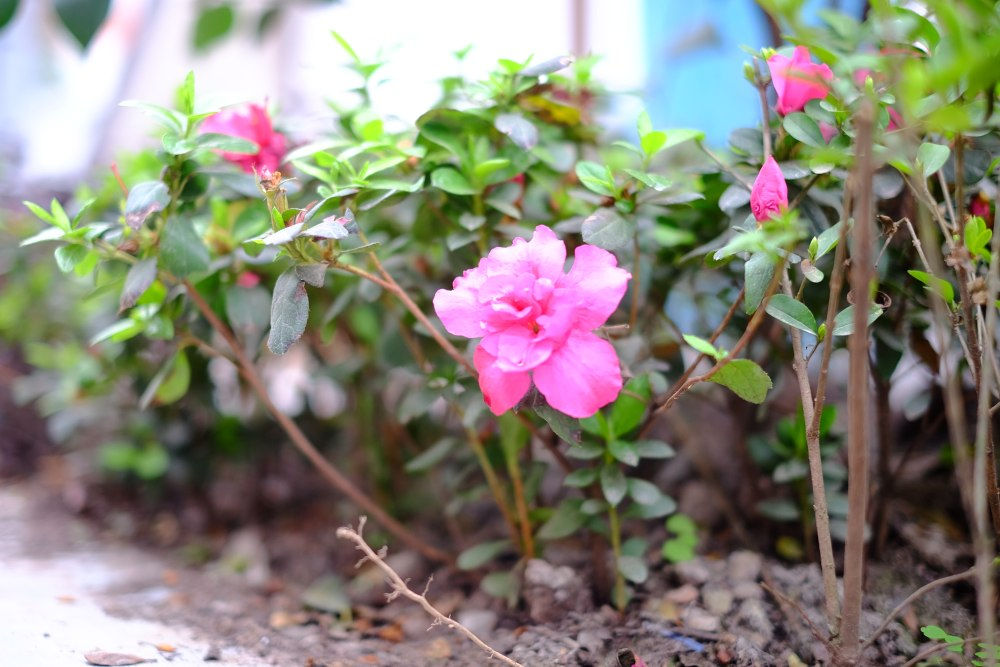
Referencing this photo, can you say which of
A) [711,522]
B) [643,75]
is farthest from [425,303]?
[643,75]

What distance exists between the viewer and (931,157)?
68 centimetres

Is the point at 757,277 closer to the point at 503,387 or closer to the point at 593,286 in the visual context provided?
the point at 593,286

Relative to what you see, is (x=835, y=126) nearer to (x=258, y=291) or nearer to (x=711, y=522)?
(x=711, y=522)

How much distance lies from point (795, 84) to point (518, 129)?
0.29m

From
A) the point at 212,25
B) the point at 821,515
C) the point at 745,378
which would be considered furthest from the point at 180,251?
the point at 212,25

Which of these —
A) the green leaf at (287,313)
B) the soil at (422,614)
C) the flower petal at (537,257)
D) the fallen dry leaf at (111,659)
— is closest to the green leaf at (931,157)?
the flower petal at (537,257)

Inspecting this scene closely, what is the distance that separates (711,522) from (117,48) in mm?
2091

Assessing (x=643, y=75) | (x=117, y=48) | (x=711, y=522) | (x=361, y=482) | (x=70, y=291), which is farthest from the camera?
(x=117, y=48)

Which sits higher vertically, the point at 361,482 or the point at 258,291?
the point at 258,291

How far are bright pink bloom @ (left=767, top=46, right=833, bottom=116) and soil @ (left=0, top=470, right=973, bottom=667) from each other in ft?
1.69

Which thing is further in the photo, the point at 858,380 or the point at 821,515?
the point at 821,515

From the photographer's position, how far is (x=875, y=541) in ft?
3.18

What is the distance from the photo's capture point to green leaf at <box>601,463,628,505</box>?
0.80 meters

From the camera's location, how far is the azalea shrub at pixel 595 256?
67 cm
